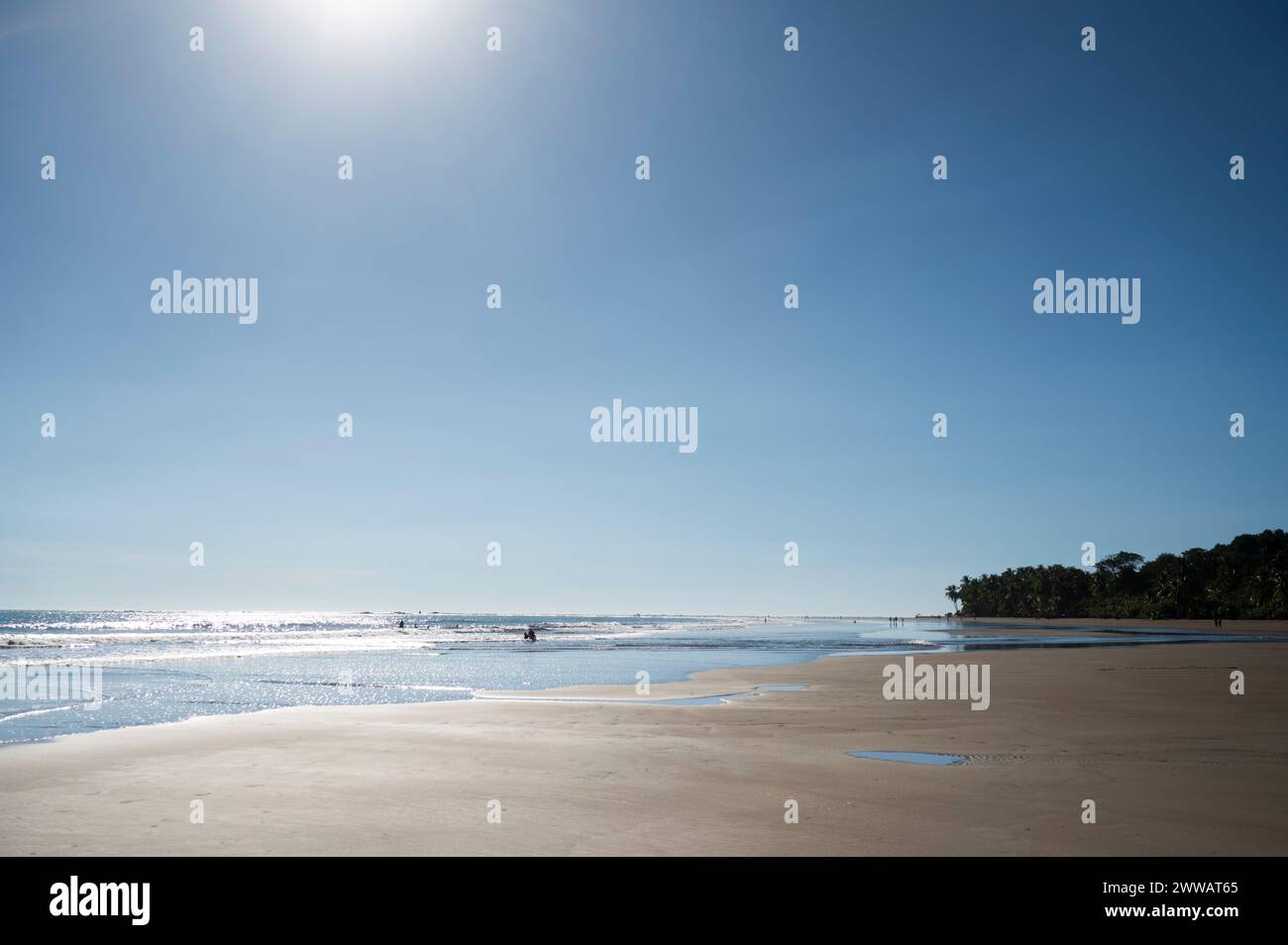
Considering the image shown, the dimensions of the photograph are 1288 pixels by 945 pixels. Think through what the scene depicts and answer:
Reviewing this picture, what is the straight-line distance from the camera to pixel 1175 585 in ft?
460

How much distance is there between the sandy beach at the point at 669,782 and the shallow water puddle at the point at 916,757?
0.43 meters

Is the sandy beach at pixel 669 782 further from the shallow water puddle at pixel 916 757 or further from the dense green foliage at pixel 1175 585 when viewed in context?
the dense green foliage at pixel 1175 585

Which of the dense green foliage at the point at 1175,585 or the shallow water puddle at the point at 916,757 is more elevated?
the shallow water puddle at the point at 916,757

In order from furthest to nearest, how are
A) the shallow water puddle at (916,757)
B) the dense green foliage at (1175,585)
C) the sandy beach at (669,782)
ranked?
the dense green foliage at (1175,585), the shallow water puddle at (916,757), the sandy beach at (669,782)

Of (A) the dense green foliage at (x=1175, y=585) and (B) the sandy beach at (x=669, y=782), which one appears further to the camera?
(A) the dense green foliage at (x=1175, y=585)

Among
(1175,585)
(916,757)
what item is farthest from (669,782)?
(1175,585)

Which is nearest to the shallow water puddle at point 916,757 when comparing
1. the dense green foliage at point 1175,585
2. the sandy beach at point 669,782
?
the sandy beach at point 669,782

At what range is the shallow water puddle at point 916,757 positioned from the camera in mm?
13989

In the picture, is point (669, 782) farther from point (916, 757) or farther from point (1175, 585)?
point (1175, 585)

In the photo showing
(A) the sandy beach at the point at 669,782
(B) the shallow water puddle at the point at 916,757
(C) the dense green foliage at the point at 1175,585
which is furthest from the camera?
(C) the dense green foliage at the point at 1175,585

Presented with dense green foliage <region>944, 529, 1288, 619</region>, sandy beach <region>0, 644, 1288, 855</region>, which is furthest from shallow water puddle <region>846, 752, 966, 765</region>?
dense green foliage <region>944, 529, 1288, 619</region>
